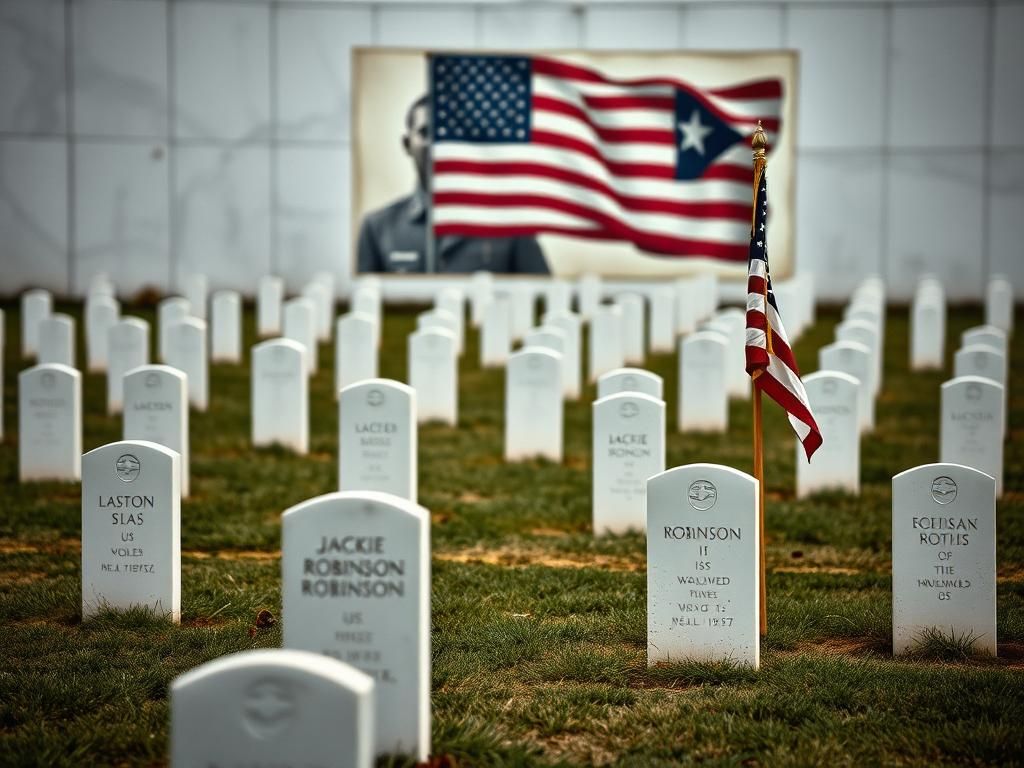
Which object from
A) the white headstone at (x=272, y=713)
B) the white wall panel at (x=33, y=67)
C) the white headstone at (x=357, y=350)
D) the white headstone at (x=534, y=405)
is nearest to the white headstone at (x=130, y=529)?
the white headstone at (x=272, y=713)

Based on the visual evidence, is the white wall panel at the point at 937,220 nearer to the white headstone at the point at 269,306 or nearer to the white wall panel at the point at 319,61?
the white wall panel at the point at 319,61

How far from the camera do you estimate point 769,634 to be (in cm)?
714

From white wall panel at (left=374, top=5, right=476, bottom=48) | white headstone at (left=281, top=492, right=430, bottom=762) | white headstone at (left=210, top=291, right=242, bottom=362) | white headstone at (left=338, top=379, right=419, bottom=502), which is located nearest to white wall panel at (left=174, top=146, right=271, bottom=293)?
white wall panel at (left=374, top=5, right=476, bottom=48)

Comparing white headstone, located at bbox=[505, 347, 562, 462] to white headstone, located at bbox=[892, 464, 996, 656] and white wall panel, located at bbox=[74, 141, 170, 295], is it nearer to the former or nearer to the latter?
white headstone, located at bbox=[892, 464, 996, 656]

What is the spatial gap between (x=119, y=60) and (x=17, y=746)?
23176 millimetres

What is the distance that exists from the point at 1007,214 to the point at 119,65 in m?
16.6

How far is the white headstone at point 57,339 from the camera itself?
1583cm

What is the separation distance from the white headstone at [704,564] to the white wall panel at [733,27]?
21774mm

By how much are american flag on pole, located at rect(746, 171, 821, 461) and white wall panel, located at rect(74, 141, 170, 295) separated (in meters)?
21.3

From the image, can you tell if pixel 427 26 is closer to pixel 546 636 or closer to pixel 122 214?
pixel 122 214

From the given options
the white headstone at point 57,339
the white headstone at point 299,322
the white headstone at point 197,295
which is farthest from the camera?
the white headstone at point 197,295

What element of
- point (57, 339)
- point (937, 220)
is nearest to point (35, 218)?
point (57, 339)

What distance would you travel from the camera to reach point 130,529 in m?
7.27

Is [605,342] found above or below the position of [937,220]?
below
